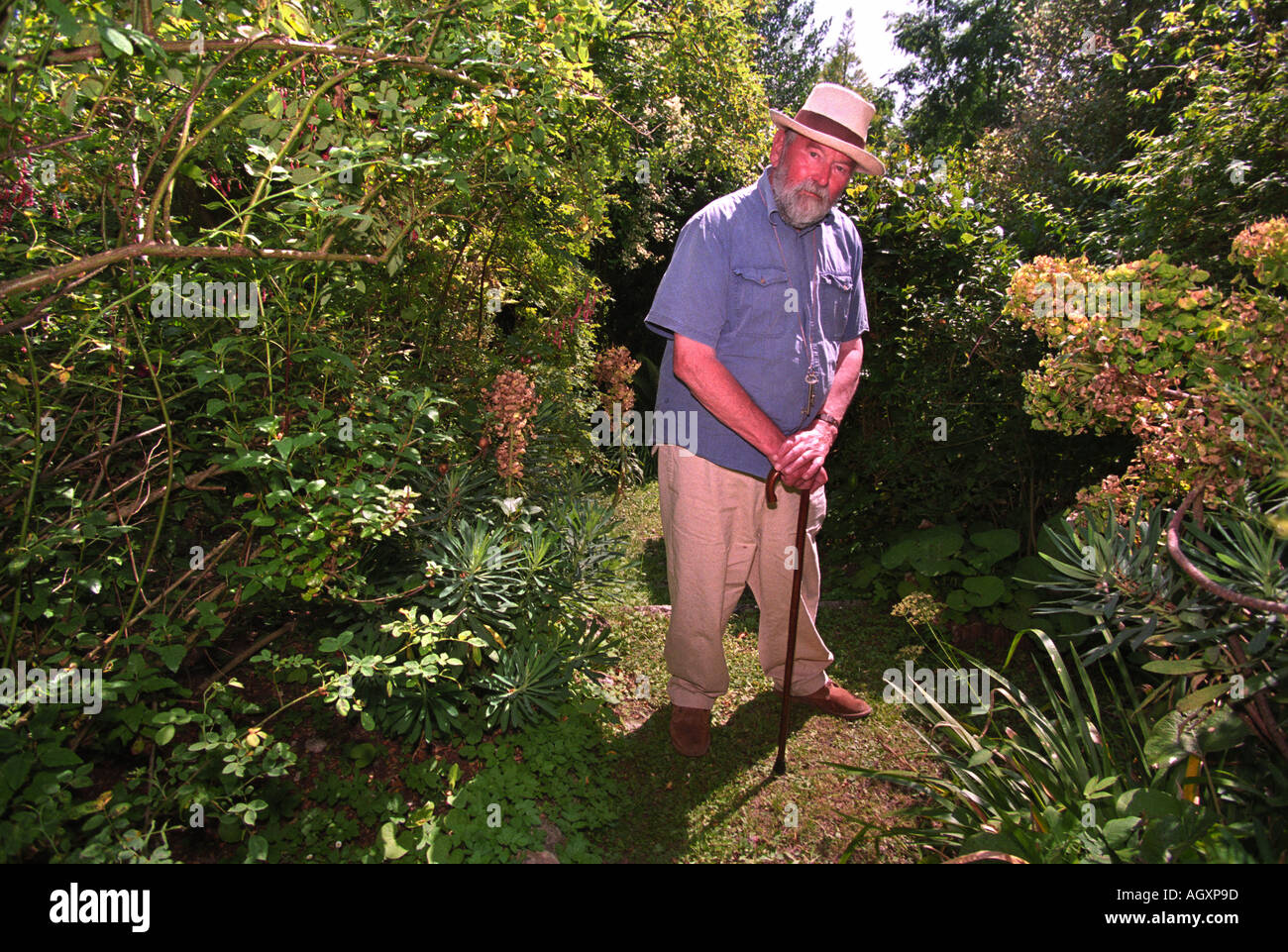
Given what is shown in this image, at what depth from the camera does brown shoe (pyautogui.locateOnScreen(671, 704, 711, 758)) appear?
315cm

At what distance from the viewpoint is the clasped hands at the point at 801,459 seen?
2826 millimetres

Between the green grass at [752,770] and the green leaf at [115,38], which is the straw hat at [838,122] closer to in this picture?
the green leaf at [115,38]

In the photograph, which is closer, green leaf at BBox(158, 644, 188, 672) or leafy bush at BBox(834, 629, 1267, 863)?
leafy bush at BBox(834, 629, 1267, 863)

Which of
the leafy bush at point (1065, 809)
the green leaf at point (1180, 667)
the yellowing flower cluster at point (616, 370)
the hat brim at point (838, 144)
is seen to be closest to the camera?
the leafy bush at point (1065, 809)

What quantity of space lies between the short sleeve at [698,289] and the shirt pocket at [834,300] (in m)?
0.51

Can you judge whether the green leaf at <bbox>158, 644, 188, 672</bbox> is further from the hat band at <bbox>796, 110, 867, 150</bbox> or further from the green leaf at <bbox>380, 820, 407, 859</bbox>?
the hat band at <bbox>796, 110, 867, 150</bbox>

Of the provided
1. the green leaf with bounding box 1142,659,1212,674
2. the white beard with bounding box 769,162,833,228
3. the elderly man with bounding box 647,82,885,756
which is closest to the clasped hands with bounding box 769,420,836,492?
the elderly man with bounding box 647,82,885,756

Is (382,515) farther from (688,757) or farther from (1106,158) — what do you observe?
(1106,158)

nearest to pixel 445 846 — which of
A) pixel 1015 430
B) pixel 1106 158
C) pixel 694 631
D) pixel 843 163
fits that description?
pixel 694 631

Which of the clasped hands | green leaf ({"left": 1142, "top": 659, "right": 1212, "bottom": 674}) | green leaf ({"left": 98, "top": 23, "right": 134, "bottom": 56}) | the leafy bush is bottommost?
the leafy bush

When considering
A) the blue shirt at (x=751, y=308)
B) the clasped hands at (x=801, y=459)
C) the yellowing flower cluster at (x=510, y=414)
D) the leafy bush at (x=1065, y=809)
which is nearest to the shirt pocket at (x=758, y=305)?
the blue shirt at (x=751, y=308)

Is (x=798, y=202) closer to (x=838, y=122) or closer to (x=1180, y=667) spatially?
(x=838, y=122)

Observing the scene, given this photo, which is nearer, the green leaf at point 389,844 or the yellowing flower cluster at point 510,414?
the green leaf at point 389,844

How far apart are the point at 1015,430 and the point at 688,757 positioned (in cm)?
267
